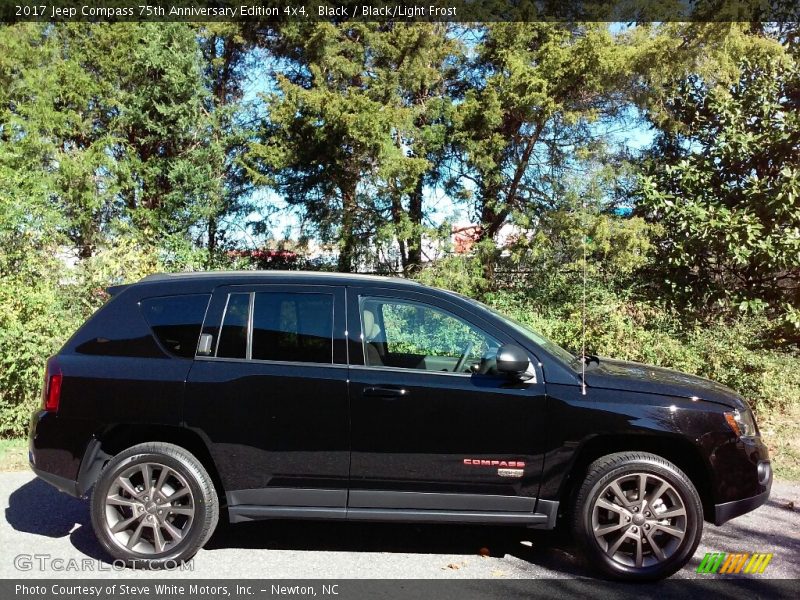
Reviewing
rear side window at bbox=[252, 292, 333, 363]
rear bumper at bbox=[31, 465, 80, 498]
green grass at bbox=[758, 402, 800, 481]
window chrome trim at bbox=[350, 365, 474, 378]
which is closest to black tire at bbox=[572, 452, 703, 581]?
window chrome trim at bbox=[350, 365, 474, 378]

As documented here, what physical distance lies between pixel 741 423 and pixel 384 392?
2.28 metres

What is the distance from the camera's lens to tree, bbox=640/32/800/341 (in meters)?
9.62

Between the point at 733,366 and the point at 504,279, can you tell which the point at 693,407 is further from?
the point at 504,279

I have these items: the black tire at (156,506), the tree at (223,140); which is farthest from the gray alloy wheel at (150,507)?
the tree at (223,140)

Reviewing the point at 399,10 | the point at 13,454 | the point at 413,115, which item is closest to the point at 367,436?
the point at 13,454

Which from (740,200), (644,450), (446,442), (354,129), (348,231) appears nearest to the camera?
(446,442)

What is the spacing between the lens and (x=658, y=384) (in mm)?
4363

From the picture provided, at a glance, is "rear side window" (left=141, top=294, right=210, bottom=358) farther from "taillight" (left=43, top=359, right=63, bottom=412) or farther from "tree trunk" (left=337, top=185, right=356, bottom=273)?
"tree trunk" (left=337, top=185, right=356, bottom=273)

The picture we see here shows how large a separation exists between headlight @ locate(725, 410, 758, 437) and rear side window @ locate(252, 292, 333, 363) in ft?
8.33

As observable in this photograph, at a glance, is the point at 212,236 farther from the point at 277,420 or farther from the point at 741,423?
the point at 741,423

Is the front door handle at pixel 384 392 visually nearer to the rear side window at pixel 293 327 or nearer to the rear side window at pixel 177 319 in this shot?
the rear side window at pixel 293 327

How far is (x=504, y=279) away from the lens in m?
12.1

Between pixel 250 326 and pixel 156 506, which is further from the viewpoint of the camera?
pixel 250 326

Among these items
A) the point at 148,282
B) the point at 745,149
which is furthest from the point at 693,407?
the point at 745,149
